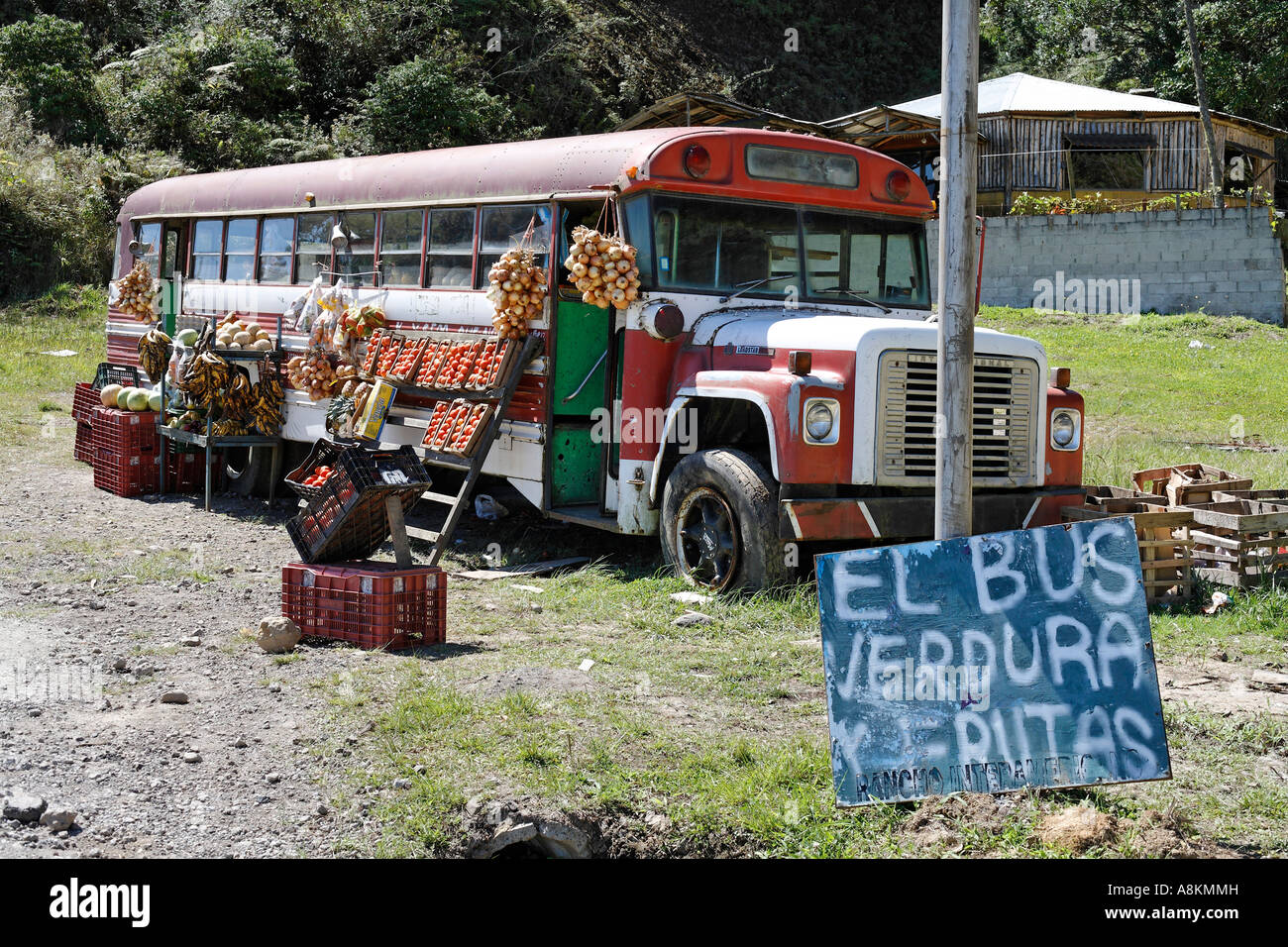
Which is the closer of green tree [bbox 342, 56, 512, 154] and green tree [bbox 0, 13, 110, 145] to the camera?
green tree [bbox 342, 56, 512, 154]

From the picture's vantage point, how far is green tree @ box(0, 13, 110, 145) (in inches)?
1117

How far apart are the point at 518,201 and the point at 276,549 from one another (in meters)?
3.26

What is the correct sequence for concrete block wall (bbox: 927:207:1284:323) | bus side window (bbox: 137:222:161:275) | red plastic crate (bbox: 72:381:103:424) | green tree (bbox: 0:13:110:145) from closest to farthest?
red plastic crate (bbox: 72:381:103:424)
bus side window (bbox: 137:222:161:275)
concrete block wall (bbox: 927:207:1284:323)
green tree (bbox: 0:13:110:145)

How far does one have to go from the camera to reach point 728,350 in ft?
27.4

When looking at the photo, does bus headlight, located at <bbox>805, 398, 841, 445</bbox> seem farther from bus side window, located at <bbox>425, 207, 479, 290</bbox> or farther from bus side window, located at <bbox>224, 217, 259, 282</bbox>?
bus side window, located at <bbox>224, 217, 259, 282</bbox>

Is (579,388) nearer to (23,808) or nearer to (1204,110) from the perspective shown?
(23,808)

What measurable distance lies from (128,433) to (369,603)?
7117 mm

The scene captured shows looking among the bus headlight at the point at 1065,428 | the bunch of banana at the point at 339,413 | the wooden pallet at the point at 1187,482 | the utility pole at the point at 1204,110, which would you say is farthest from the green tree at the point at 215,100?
the bus headlight at the point at 1065,428

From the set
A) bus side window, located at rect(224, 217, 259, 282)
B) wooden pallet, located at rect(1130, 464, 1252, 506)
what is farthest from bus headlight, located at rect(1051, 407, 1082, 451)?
bus side window, located at rect(224, 217, 259, 282)

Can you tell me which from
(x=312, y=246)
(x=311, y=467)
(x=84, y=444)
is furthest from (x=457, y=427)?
(x=84, y=444)

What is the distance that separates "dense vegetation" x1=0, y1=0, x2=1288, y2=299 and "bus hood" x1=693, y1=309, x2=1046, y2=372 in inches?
778

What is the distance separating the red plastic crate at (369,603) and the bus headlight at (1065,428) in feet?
13.7
